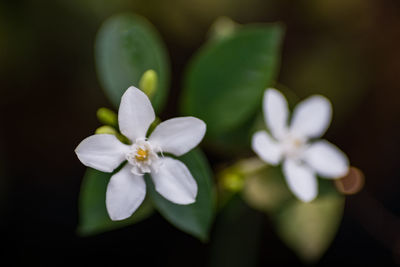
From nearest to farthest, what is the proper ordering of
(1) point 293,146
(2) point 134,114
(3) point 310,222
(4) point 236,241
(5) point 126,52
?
(2) point 134,114 → (5) point 126,52 → (1) point 293,146 → (3) point 310,222 → (4) point 236,241

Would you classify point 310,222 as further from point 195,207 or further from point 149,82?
point 149,82

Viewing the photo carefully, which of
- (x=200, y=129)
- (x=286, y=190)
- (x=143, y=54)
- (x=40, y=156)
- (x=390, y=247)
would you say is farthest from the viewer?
(x=40, y=156)

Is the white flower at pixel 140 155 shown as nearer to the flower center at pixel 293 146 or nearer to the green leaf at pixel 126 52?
the green leaf at pixel 126 52

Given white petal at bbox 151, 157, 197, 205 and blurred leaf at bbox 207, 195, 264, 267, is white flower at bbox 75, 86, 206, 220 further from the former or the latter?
blurred leaf at bbox 207, 195, 264, 267

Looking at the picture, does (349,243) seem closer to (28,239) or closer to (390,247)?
(390,247)

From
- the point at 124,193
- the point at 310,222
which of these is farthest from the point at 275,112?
the point at 124,193

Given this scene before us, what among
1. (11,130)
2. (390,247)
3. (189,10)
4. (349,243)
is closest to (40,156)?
(11,130)

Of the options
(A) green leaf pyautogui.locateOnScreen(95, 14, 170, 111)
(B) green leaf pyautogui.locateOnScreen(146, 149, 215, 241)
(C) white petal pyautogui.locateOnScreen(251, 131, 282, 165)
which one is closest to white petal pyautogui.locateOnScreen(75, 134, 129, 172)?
(B) green leaf pyautogui.locateOnScreen(146, 149, 215, 241)

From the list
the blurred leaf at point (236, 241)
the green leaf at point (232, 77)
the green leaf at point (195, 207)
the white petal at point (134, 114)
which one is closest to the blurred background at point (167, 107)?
the blurred leaf at point (236, 241)
